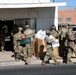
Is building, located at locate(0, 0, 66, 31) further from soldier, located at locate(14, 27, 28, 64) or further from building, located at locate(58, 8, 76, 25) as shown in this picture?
building, located at locate(58, 8, 76, 25)

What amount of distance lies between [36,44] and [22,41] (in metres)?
1.65

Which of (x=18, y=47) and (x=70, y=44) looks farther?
(x=18, y=47)

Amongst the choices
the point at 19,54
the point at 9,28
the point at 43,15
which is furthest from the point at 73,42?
the point at 9,28

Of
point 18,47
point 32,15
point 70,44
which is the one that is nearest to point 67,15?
point 32,15

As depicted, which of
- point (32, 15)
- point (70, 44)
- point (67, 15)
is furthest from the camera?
point (67, 15)

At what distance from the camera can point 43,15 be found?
18391 millimetres

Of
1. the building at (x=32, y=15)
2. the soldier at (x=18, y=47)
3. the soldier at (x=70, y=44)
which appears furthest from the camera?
the building at (x=32, y=15)

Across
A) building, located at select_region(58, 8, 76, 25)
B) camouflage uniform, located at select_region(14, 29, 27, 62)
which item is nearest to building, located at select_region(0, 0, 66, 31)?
camouflage uniform, located at select_region(14, 29, 27, 62)

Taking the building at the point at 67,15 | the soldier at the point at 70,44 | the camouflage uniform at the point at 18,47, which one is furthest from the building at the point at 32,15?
the building at the point at 67,15

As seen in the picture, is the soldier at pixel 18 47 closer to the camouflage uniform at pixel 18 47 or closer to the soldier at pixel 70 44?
the camouflage uniform at pixel 18 47

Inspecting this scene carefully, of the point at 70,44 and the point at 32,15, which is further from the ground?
the point at 32,15

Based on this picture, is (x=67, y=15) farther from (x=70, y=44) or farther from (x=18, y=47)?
(x=70, y=44)

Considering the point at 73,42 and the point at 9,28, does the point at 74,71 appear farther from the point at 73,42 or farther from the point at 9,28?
the point at 9,28

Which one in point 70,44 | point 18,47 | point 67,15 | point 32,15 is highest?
point 32,15
